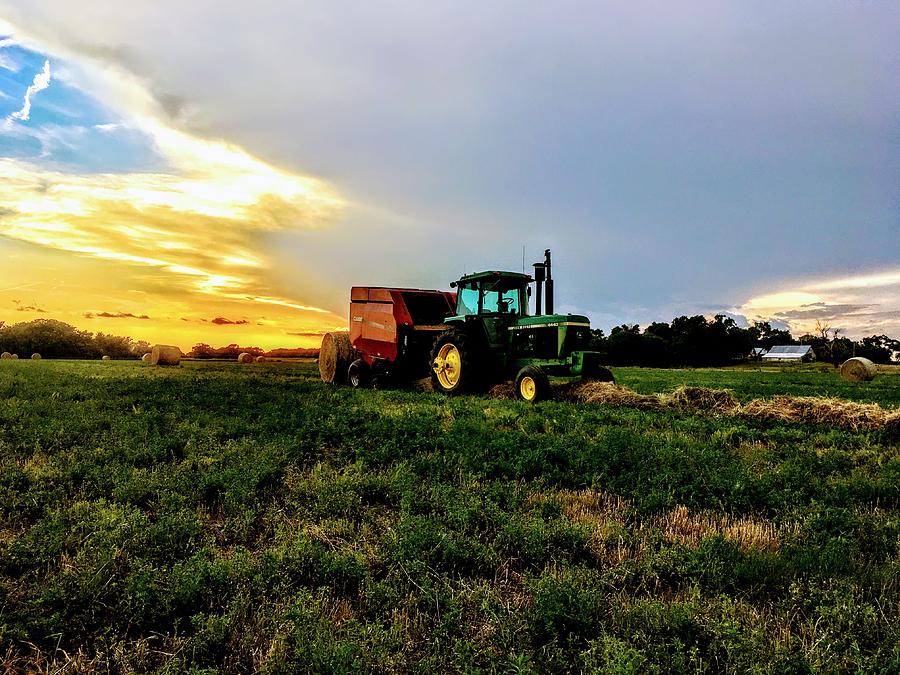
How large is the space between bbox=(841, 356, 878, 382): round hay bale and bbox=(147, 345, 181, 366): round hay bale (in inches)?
1589

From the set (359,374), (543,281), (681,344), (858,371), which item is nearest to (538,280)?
(543,281)

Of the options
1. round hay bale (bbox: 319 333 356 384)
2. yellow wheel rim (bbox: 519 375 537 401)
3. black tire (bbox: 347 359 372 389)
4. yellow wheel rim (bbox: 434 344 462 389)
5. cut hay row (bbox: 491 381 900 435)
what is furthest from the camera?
round hay bale (bbox: 319 333 356 384)

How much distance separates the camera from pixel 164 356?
3566cm

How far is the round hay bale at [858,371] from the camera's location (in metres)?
31.4

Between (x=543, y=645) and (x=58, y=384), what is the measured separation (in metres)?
17.6

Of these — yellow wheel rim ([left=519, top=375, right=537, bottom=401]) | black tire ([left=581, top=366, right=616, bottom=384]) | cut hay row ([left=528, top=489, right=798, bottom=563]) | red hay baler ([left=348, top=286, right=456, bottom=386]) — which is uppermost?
red hay baler ([left=348, top=286, right=456, bottom=386])

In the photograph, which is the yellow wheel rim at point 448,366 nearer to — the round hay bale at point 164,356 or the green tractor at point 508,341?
the green tractor at point 508,341

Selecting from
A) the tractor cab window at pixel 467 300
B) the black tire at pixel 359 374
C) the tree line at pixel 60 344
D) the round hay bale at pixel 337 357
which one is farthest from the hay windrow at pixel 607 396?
the tree line at pixel 60 344

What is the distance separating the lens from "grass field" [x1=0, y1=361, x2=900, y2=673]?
127 inches

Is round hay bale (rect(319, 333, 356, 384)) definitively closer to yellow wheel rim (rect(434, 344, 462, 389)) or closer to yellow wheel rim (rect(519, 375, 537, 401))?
yellow wheel rim (rect(434, 344, 462, 389))

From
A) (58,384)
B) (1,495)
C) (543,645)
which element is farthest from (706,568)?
(58,384)

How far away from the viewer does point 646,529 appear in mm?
5023

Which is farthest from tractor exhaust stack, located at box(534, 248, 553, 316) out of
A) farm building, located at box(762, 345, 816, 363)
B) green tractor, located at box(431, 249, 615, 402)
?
farm building, located at box(762, 345, 816, 363)

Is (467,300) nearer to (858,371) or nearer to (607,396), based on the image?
(607,396)
